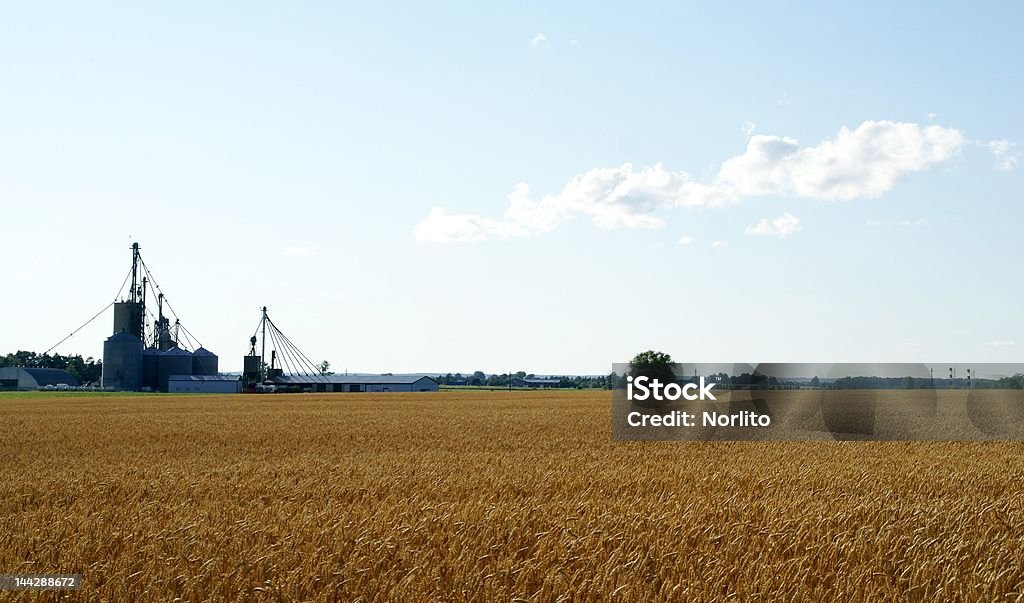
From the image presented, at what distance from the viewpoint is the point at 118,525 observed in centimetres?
1252

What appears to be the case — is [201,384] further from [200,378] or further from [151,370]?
[151,370]

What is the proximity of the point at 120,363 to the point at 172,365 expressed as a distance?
9.50 metres

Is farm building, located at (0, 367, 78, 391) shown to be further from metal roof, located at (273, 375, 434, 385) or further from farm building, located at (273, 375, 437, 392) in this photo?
farm building, located at (273, 375, 437, 392)

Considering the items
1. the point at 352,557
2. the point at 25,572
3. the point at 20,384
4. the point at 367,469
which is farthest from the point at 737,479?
the point at 20,384

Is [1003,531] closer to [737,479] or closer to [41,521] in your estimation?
[737,479]

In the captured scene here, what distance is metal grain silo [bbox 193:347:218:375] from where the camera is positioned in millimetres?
166750

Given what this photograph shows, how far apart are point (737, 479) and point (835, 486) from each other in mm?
1849

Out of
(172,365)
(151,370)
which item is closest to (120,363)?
(151,370)

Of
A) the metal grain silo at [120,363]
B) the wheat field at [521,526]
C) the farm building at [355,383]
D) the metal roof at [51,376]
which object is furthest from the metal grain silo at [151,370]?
the wheat field at [521,526]

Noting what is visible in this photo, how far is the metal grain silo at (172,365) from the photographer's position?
15762 cm

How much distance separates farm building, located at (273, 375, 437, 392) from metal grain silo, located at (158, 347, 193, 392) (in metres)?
20.0

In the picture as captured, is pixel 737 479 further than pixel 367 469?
No

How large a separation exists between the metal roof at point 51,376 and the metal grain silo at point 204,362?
132ft

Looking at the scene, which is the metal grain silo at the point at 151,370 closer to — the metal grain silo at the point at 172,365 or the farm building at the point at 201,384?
the metal grain silo at the point at 172,365
